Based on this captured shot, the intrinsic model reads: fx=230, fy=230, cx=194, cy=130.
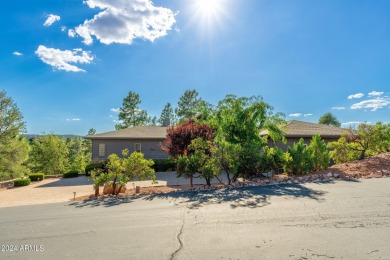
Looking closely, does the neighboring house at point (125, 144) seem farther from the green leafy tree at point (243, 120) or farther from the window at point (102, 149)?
the green leafy tree at point (243, 120)

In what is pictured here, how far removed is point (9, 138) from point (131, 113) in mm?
22605

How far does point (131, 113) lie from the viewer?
143 ft

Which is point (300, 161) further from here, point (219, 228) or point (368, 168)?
point (219, 228)

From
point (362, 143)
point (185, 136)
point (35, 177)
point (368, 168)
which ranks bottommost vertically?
point (35, 177)

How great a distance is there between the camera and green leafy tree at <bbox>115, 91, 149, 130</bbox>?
43.1 meters

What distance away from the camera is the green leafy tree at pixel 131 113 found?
1698 inches

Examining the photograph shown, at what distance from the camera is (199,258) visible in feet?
10.9

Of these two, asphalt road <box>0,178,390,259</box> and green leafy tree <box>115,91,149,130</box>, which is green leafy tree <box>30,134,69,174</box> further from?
asphalt road <box>0,178,390,259</box>

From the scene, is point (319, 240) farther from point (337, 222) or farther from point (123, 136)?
point (123, 136)

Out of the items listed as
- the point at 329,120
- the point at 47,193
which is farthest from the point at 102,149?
the point at 329,120

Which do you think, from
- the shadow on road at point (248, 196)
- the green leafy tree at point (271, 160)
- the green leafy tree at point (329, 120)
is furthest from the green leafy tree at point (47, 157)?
the green leafy tree at point (329, 120)

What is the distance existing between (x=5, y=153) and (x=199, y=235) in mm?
24942

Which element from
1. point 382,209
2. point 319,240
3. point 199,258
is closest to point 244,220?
point 319,240

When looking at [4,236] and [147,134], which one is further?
[147,134]
